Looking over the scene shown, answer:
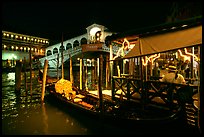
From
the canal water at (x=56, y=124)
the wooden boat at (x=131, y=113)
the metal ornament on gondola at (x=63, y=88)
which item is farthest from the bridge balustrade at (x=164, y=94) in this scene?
the metal ornament on gondola at (x=63, y=88)

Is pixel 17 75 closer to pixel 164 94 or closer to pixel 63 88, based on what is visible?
pixel 63 88

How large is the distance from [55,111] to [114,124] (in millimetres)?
4713

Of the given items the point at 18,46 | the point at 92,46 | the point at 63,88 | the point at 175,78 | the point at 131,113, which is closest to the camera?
the point at 175,78

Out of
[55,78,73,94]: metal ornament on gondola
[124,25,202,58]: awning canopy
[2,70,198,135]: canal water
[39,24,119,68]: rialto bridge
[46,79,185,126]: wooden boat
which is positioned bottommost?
[2,70,198,135]: canal water

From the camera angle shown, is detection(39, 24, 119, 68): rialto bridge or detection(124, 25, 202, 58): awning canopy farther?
detection(39, 24, 119, 68): rialto bridge

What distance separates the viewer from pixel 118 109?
7531 millimetres

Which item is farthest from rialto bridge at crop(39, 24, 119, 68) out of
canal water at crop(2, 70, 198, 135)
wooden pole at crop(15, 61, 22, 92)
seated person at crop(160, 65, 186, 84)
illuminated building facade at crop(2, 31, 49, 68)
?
seated person at crop(160, 65, 186, 84)

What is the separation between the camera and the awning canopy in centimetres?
549

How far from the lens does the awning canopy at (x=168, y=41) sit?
18.0ft

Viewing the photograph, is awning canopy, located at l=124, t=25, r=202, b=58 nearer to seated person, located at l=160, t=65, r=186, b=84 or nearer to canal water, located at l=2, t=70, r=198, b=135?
seated person, located at l=160, t=65, r=186, b=84

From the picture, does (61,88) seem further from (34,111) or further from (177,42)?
(177,42)

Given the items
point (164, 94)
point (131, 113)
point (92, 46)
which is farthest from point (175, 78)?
point (92, 46)

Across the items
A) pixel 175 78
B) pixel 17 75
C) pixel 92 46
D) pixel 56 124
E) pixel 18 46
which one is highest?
pixel 18 46

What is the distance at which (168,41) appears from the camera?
6.12 metres
